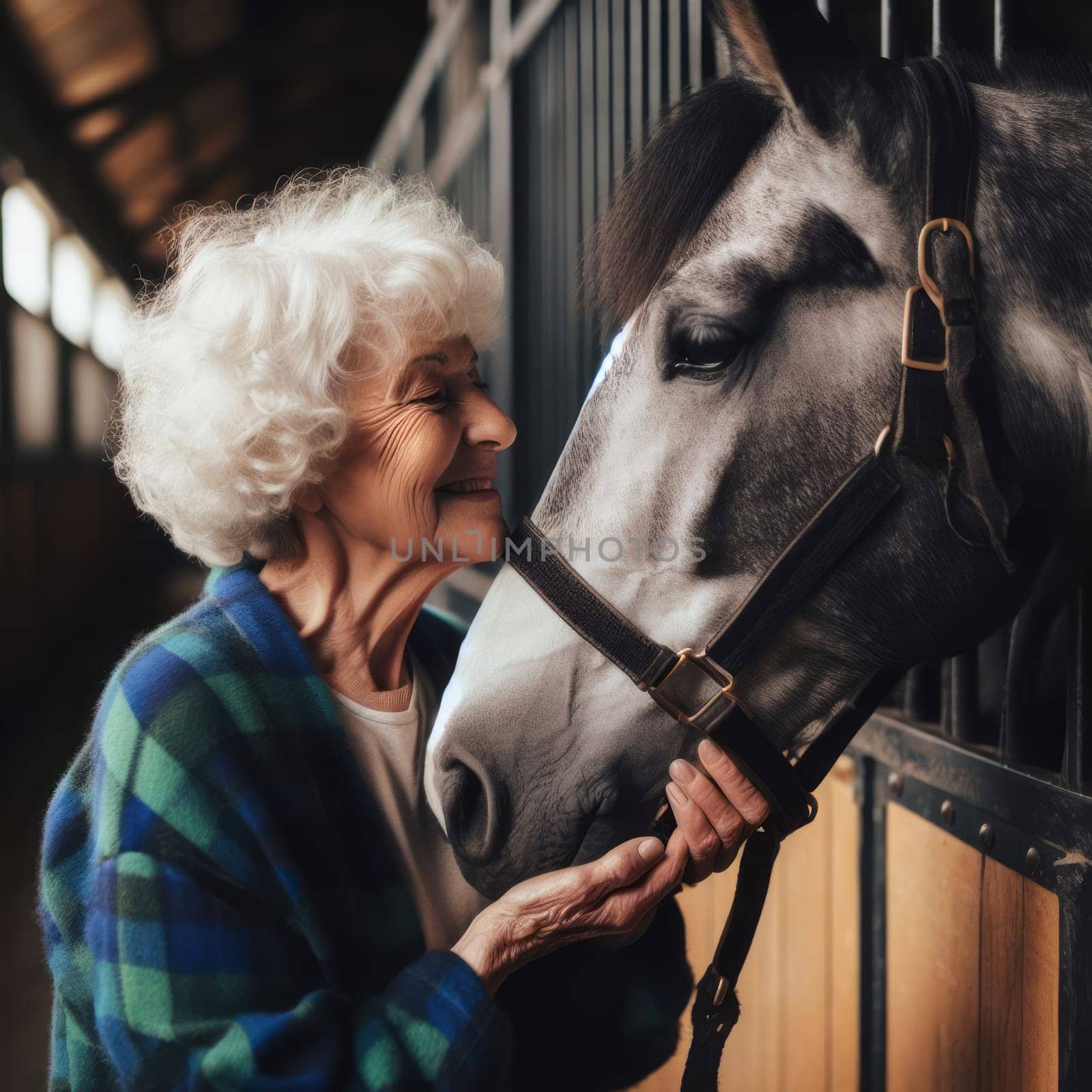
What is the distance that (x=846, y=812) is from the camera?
3.65ft

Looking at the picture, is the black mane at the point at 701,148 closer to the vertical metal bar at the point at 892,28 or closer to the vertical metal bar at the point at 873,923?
the vertical metal bar at the point at 892,28

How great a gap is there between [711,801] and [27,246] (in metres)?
4.35

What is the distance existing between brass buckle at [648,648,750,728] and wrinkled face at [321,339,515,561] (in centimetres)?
17

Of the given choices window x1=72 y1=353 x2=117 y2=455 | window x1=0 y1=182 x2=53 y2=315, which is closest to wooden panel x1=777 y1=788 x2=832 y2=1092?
window x1=0 y1=182 x2=53 y2=315

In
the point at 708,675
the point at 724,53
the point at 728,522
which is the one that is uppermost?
the point at 724,53

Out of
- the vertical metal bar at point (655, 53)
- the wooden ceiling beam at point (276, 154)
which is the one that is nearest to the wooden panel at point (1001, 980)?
the vertical metal bar at point (655, 53)

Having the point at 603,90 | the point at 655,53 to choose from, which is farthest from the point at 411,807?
the point at 603,90

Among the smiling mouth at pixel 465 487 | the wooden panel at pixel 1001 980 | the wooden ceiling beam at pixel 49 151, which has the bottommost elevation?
the wooden panel at pixel 1001 980

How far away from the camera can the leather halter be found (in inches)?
23.6

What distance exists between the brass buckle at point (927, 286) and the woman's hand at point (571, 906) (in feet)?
1.20

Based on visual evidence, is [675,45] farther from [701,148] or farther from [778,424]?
[778,424]

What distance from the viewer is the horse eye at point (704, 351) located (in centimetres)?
64

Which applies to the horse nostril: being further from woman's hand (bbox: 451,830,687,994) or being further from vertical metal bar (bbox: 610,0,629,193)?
vertical metal bar (bbox: 610,0,629,193)

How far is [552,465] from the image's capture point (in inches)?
67.7
